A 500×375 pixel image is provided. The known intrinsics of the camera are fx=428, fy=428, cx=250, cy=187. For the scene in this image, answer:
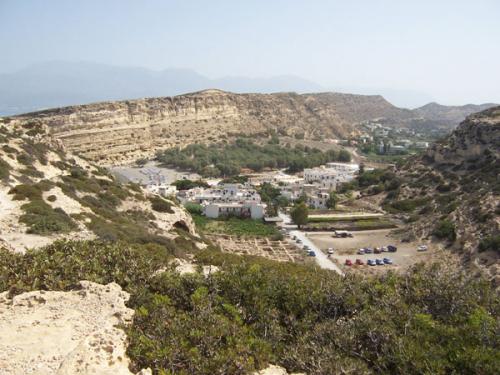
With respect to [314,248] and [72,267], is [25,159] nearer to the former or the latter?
[72,267]

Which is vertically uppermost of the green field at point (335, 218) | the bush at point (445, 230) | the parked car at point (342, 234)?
the bush at point (445, 230)

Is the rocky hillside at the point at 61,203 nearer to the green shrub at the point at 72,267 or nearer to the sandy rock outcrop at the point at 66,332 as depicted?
the green shrub at the point at 72,267

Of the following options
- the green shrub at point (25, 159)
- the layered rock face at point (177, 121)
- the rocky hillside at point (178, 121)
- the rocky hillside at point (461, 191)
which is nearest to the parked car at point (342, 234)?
the rocky hillside at point (461, 191)

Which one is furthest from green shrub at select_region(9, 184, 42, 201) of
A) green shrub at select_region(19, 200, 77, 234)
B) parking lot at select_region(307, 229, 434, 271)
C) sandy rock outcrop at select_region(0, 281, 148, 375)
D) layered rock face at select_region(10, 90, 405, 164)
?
layered rock face at select_region(10, 90, 405, 164)

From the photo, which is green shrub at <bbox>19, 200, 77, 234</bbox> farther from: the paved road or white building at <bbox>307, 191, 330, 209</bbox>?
white building at <bbox>307, 191, 330, 209</bbox>

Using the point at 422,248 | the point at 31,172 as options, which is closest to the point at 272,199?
the point at 422,248

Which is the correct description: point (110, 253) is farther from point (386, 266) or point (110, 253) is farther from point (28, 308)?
point (386, 266)

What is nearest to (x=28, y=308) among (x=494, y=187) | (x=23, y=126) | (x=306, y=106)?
(x=23, y=126)
